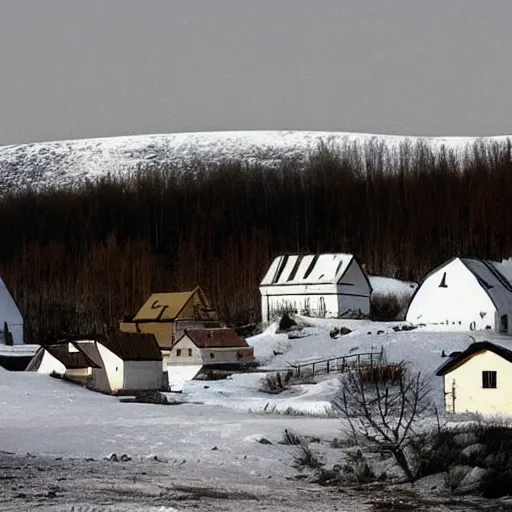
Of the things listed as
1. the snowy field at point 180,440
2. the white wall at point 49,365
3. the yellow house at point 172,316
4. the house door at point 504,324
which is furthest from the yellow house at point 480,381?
the yellow house at point 172,316

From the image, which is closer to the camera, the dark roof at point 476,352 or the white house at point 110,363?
the dark roof at point 476,352

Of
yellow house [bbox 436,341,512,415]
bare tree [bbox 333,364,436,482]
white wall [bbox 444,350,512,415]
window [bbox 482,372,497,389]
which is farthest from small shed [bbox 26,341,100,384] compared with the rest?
window [bbox 482,372,497,389]

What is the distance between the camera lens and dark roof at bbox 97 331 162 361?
44.1 meters

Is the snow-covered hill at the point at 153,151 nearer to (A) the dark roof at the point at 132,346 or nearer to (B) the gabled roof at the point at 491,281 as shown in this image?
(B) the gabled roof at the point at 491,281

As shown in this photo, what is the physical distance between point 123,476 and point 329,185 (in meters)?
68.0

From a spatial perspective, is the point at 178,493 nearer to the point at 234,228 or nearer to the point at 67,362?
the point at 67,362

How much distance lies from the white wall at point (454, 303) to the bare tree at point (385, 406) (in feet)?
41.8

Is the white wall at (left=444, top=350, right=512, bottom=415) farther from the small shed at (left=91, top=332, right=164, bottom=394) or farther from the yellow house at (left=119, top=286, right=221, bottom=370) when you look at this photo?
the yellow house at (left=119, top=286, right=221, bottom=370)

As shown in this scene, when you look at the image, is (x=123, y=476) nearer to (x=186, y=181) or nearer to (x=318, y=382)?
(x=318, y=382)

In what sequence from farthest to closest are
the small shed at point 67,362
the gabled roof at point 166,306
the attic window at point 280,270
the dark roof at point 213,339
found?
1. the attic window at point 280,270
2. the gabled roof at point 166,306
3. the dark roof at point 213,339
4. the small shed at point 67,362

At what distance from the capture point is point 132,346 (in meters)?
44.6

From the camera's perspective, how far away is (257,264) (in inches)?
2891

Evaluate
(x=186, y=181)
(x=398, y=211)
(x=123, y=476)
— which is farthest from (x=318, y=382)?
(x=186, y=181)

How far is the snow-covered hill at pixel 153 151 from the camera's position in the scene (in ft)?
436
